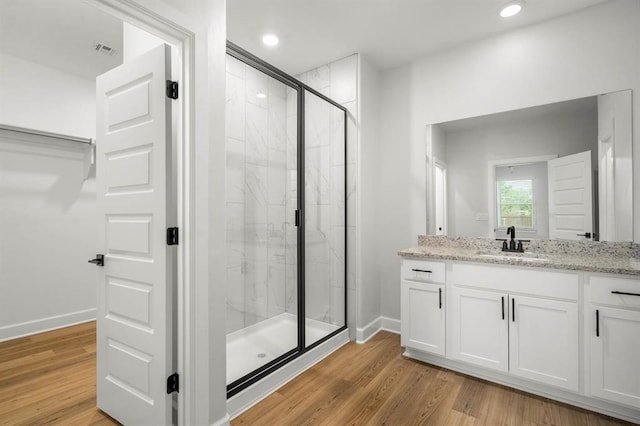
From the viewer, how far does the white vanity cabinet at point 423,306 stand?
96.3 inches

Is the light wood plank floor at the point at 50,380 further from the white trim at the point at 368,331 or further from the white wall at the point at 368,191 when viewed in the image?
the white wall at the point at 368,191

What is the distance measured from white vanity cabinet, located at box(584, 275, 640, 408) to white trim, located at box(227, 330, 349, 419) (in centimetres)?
178

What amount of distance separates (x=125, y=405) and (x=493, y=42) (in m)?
3.82

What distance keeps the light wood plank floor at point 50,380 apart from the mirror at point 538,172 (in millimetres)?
3014

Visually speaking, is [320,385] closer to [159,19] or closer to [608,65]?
[159,19]

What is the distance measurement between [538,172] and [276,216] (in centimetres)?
219

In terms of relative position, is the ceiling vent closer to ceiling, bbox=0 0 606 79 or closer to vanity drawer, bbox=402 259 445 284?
ceiling, bbox=0 0 606 79

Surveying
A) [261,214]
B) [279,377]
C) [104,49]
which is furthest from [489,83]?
[104,49]

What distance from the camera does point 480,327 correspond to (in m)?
2.27

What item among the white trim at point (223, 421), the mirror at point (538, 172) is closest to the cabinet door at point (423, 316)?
the mirror at point (538, 172)

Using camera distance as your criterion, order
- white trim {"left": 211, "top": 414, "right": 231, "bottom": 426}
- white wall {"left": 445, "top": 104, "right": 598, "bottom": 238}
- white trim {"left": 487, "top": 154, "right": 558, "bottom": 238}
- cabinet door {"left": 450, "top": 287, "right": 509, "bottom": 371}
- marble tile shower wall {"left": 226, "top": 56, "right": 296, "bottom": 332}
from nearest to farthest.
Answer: white trim {"left": 211, "top": 414, "right": 231, "bottom": 426} → cabinet door {"left": 450, "top": 287, "right": 509, "bottom": 371} → white wall {"left": 445, "top": 104, "right": 598, "bottom": 238} → marble tile shower wall {"left": 226, "top": 56, "right": 296, "bottom": 332} → white trim {"left": 487, "top": 154, "right": 558, "bottom": 238}

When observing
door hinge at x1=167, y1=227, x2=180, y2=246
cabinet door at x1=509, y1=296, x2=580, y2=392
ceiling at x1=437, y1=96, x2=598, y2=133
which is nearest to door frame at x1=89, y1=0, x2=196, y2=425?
door hinge at x1=167, y1=227, x2=180, y2=246

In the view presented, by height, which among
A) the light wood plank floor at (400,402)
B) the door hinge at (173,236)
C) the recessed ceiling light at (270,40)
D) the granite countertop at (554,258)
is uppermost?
the recessed ceiling light at (270,40)

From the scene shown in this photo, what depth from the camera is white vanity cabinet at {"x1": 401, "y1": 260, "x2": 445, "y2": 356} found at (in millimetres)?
2445
